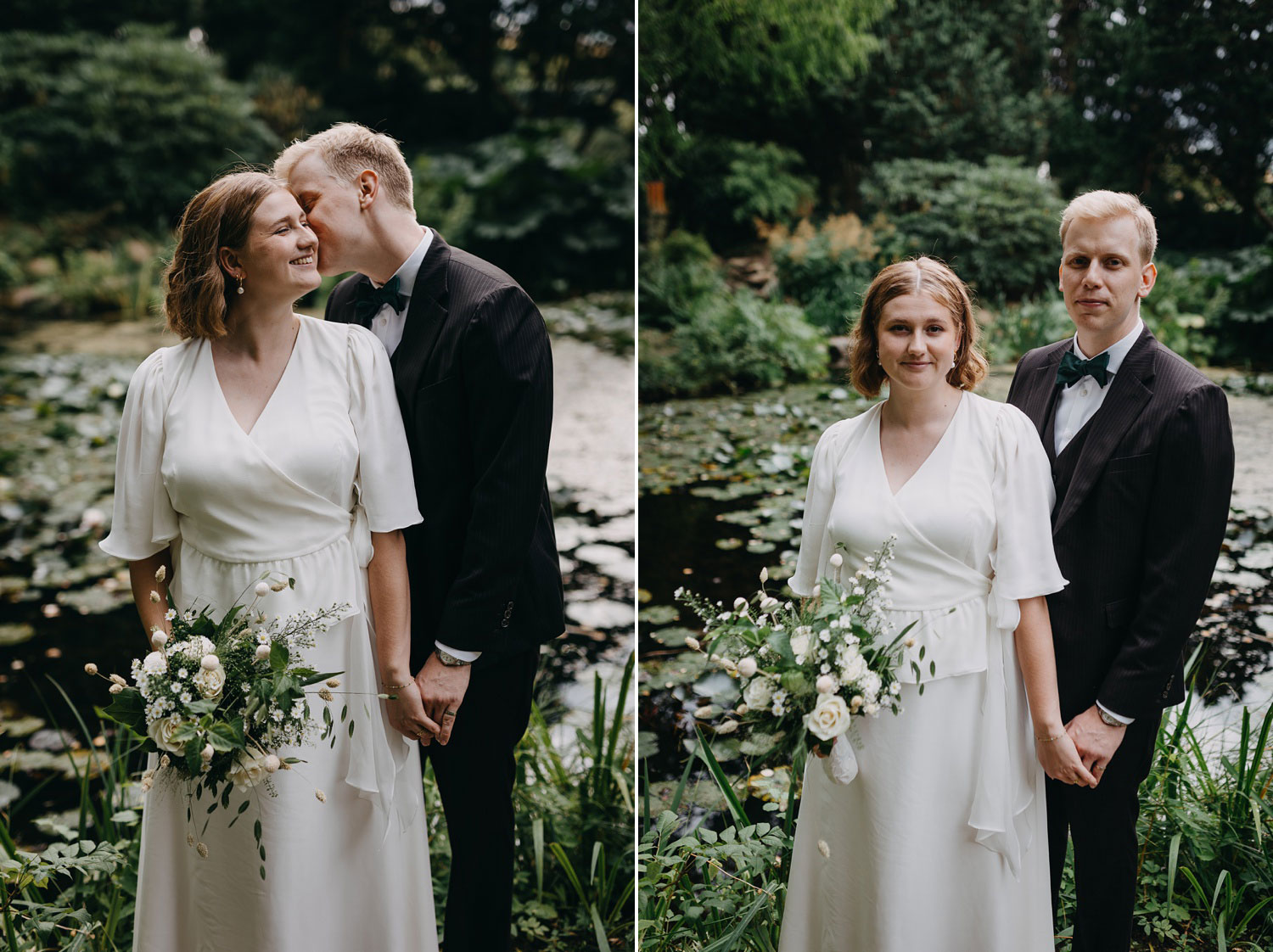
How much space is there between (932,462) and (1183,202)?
376cm

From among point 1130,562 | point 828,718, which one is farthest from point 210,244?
point 1130,562

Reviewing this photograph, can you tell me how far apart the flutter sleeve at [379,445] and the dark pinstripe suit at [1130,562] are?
4.35 ft

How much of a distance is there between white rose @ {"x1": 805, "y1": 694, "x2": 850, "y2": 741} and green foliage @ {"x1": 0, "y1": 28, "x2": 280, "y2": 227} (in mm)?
8991

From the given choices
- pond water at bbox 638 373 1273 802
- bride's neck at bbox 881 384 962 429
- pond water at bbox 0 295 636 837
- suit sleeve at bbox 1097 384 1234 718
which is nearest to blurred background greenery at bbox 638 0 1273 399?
pond water at bbox 638 373 1273 802

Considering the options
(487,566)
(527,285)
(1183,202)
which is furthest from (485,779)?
(527,285)

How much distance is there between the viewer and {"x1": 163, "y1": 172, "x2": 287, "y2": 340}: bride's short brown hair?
1753 millimetres

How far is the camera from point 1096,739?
191cm

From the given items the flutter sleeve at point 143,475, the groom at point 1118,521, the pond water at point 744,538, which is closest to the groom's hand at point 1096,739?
the groom at point 1118,521

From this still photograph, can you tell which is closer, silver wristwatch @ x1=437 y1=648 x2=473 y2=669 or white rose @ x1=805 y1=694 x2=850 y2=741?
Result: white rose @ x1=805 y1=694 x2=850 y2=741

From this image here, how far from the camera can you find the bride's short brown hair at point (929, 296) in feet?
6.18

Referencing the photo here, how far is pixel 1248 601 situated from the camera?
3488mm

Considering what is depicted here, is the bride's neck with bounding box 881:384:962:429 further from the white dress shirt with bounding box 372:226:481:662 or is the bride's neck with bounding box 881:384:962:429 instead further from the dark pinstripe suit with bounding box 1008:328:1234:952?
the white dress shirt with bounding box 372:226:481:662

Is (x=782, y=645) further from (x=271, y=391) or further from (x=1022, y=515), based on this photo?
(x=271, y=391)

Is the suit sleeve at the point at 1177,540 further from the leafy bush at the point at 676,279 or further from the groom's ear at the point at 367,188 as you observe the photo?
the leafy bush at the point at 676,279
